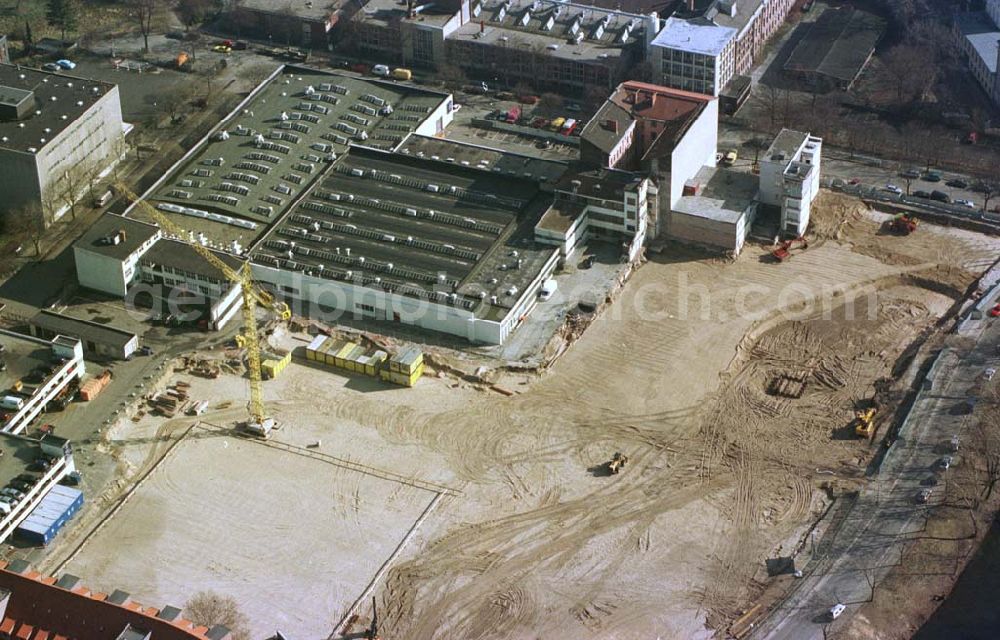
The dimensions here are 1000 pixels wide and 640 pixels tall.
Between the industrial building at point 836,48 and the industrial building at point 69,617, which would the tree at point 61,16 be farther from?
the industrial building at point 69,617

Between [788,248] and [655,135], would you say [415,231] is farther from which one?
[788,248]

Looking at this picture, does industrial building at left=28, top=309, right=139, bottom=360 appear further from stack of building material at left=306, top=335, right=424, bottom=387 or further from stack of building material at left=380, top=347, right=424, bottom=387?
stack of building material at left=380, top=347, right=424, bottom=387

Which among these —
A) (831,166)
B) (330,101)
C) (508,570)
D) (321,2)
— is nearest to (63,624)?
(508,570)

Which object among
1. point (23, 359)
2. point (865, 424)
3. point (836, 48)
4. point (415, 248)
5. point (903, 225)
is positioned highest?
point (836, 48)

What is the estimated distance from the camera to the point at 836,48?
160 metres

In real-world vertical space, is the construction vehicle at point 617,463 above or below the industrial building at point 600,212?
below

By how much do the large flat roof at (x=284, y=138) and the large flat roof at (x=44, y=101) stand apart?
1112cm

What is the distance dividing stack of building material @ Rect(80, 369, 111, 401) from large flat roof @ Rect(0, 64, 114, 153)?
27.6 m

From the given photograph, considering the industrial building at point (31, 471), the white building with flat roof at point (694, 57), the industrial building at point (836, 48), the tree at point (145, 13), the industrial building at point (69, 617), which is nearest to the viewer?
the industrial building at point (69, 617)

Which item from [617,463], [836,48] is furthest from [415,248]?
[836,48]

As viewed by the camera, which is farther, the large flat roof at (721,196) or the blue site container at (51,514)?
the large flat roof at (721,196)

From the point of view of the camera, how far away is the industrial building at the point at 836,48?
154750 millimetres

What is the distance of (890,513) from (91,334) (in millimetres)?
63115

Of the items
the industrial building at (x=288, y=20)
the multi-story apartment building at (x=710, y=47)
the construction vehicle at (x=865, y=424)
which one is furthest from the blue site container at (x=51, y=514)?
the multi-story apartment building at (x=710, y=47)
